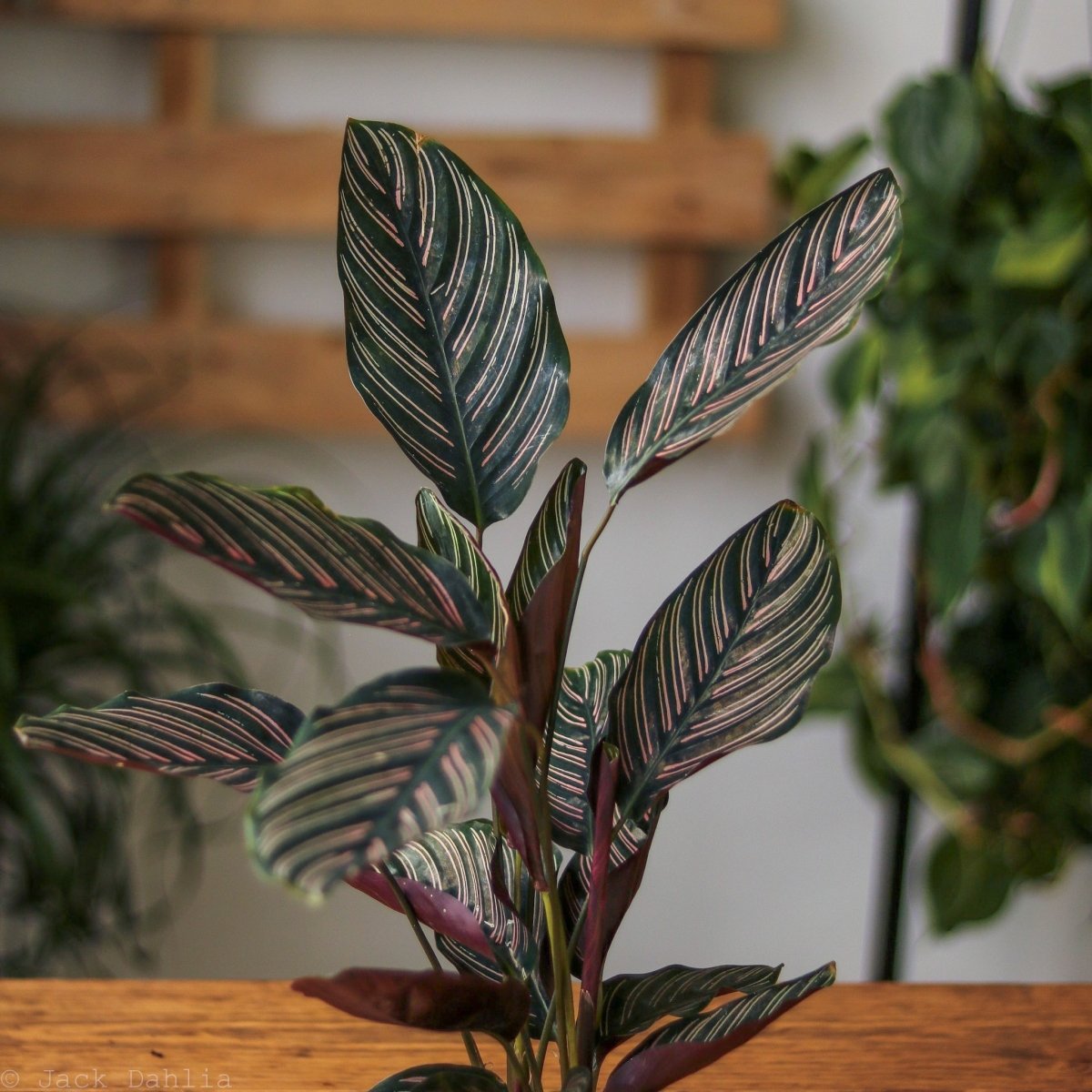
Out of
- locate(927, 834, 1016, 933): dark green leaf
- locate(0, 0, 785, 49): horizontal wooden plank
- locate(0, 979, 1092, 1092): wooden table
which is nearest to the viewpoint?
locate(0, 979, 1092, 1092): wooden table

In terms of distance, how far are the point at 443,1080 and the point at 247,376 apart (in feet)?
4.32

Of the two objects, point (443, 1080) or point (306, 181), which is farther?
point (306, 181)

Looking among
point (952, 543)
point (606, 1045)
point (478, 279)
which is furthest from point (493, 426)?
point (952, 543)

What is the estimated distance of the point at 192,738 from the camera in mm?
510

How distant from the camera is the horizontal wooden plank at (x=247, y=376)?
165cm

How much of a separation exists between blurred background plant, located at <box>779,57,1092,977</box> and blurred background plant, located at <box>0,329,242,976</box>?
836 millimetres

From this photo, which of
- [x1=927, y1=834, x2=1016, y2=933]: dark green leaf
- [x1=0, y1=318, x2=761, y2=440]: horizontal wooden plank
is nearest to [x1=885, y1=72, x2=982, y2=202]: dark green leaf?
[x1=0, y1=318, x2=761, y2=440]: horizontal wooden plank

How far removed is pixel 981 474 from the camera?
4.58 feet

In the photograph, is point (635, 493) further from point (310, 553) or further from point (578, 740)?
point (310, 553)

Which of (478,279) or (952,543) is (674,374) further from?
(952,543)

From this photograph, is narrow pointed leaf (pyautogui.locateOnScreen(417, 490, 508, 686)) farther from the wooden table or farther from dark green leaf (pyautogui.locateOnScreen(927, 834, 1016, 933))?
dark green leaf (pyautogui.locateOnScreen(927, 834, 1016, 933))

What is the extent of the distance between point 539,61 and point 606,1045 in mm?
1476

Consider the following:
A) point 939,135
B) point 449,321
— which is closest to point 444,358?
point 449,321

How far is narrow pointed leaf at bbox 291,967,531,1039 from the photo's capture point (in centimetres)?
41
